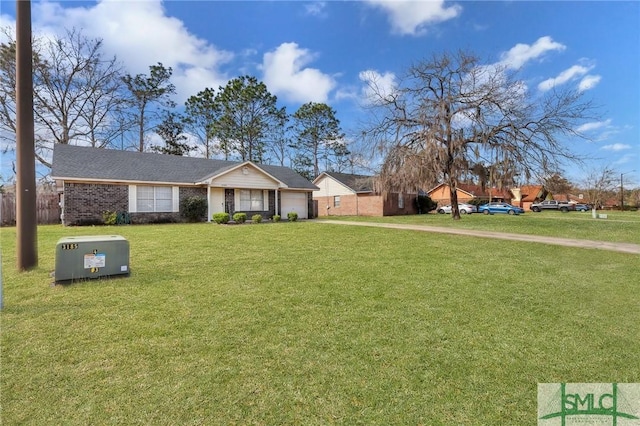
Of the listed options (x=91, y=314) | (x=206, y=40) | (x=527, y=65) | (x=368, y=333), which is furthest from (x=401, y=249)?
(x=527, y=65)

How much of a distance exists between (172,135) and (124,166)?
17670 millimetres

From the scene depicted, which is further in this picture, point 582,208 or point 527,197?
point 527,197

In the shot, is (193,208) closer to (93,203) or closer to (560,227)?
(93,203)

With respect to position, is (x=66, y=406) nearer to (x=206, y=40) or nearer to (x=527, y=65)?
(x=206, y=40)

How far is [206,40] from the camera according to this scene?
14812 millimetres

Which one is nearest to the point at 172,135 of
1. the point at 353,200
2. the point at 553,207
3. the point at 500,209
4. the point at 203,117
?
the point at 203,117

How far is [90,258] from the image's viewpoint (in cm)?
525

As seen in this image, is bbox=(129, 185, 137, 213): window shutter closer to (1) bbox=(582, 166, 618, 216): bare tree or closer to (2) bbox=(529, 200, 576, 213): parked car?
(2) bbox=(529, 200, 576, 213): parked car

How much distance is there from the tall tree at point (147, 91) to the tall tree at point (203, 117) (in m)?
3.01

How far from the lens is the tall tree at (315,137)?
1550 inches

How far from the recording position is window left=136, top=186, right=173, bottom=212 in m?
17.4

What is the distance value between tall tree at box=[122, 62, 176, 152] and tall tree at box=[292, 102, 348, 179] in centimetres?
1458

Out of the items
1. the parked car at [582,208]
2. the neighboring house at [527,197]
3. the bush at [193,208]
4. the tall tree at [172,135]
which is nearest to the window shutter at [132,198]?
the bush at [193,208]

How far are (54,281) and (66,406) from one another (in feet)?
12.7
